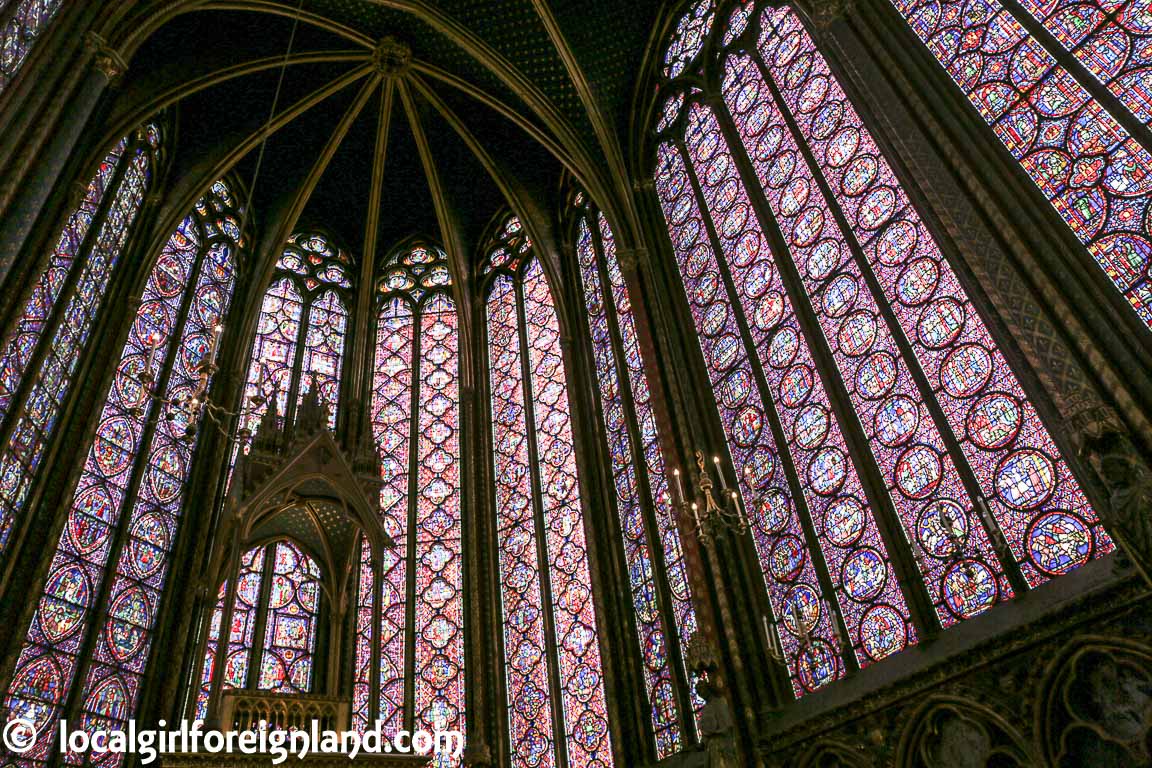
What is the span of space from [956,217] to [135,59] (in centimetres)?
1183

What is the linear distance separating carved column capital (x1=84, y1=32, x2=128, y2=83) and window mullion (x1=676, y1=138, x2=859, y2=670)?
7556mm

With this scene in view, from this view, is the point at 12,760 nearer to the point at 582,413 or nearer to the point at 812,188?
the point at 582,413

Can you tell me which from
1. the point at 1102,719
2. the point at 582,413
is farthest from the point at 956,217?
the point at 582,413

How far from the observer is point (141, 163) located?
530 inches

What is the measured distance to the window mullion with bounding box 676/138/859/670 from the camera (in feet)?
27.7

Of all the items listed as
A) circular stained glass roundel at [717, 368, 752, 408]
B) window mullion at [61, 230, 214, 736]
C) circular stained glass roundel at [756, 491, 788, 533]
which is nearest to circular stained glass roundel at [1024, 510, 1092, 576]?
circular stained glass roundel at [756, 491, 788, 533]

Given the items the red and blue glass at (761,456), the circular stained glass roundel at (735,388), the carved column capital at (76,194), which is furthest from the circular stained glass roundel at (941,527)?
the carved column capital at (76,194)

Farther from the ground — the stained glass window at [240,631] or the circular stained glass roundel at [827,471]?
the stained glass window at [240,631]

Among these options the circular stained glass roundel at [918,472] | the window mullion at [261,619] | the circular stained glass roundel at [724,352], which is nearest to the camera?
the circular stained glass roundel at [918,472]

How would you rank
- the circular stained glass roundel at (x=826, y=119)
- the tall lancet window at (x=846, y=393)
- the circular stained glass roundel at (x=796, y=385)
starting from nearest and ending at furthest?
1. the tall lancet window at (x=846, y=393)
2. the circular stained glass roundel at (x=796, y=385)
3. the circular stained glass roundel at (x=826, y=119)

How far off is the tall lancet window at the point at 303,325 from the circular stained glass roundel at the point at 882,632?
939cm

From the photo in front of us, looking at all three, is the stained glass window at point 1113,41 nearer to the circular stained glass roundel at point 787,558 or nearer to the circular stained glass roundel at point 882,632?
the circular stained glass roundel at point 882,632

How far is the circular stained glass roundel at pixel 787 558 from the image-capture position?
903cm

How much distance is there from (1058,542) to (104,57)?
1076 cm
